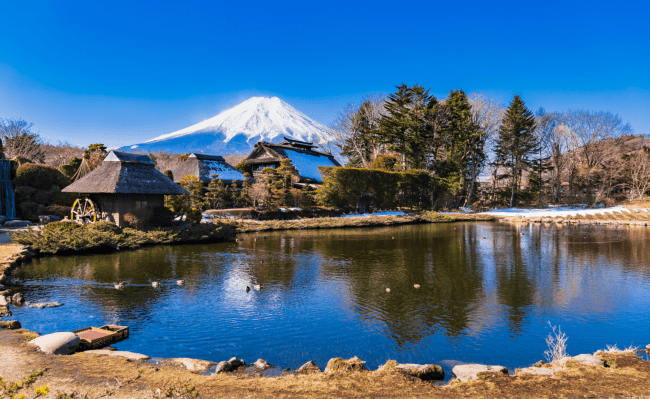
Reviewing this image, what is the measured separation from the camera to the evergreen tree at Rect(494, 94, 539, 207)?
150ft

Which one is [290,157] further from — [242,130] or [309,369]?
[242,130]

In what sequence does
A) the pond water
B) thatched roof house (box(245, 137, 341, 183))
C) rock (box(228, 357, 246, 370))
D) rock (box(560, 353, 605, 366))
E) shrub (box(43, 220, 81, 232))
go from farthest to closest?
thatched roof house (box(245, 137, 341, 183)) → shrub (box(43, 220, 81, 232)) → the pond water → rock (box(228, 357, 246, 370)) → rock (box(560, 353, 605, 366))

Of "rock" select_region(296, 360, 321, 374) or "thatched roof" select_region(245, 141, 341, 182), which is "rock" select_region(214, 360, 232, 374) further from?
"thatched roof" select_region(245, 141, 341, 182)

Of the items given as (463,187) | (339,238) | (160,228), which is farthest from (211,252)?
(463,187)

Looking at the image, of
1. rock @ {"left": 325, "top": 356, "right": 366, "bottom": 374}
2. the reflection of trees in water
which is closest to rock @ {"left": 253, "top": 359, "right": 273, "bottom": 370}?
rock @ {"left": 325, "top": 356, "right": 366, "bottom": 374}

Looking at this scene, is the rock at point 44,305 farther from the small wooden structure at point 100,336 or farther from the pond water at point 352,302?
the small wooden structure at point 100,336

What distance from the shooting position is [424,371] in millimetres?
5168

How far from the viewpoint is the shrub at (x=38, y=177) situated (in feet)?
86.6

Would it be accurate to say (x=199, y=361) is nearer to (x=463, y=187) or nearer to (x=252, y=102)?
(x=463, y=187)

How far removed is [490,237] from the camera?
22.7 meters

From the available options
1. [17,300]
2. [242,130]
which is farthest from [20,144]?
[242,130]

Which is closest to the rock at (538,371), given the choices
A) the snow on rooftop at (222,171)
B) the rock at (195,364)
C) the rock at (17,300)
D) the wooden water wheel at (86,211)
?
the rock at (195,364)

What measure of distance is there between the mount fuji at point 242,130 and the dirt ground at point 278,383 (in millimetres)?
150941

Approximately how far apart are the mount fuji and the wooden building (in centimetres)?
13477
